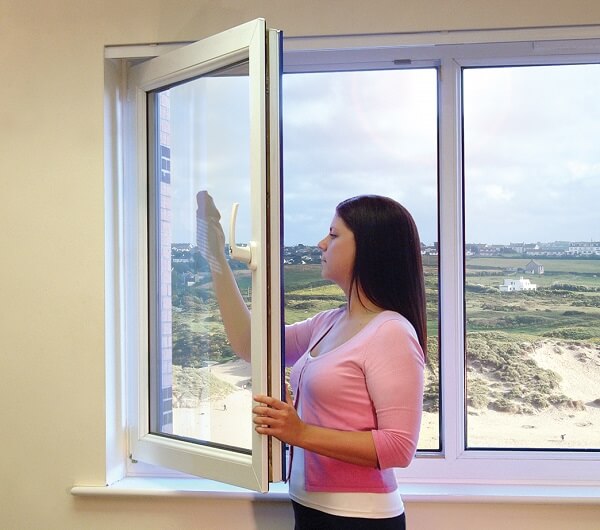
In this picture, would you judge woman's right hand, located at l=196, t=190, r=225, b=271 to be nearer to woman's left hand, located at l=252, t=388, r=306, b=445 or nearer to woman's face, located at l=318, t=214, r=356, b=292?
woman's face, located at l=318, t=214, r=356, b=292

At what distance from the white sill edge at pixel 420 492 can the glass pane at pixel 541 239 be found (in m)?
0.15

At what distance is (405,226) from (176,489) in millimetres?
951

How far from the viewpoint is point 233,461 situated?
1.69 m

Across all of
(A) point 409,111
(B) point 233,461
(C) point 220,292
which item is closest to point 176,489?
(B) point 233,461

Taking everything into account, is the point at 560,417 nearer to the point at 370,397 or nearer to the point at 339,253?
the point at 370,397

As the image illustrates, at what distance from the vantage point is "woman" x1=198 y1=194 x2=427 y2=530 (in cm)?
152

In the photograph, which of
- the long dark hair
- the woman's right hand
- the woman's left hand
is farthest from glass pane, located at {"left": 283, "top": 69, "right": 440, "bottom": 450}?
the woman's left hand

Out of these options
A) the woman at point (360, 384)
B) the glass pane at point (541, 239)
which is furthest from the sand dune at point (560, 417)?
the woman at point (360, 384)

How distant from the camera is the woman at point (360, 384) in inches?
59.7

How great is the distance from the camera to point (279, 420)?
Answer: 1523 millimetres

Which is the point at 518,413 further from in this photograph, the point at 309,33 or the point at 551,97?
the point at 309,33

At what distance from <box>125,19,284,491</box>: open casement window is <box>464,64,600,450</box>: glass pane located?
708mm

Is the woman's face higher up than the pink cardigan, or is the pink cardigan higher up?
the woman's face

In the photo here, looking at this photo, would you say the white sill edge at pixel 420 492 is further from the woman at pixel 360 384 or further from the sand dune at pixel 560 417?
the woman at pixel 360 384
